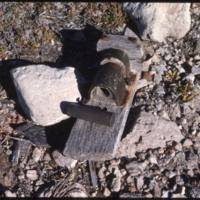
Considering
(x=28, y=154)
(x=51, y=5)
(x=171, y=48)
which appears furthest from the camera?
(x=51, y=5)

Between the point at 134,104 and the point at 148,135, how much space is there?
0.58m

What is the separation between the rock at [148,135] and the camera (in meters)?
6.34

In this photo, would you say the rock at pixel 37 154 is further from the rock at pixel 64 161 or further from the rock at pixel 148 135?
the rock at pixel 148 135

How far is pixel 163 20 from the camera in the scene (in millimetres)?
7492

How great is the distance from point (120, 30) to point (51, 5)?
1.18m

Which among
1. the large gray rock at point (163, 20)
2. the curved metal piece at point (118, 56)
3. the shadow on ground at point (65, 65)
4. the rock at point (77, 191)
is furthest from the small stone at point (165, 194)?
the large gray rock at point (163, 20)

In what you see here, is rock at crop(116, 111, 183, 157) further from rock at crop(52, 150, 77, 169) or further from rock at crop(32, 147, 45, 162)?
rock at crop(32, 147, 45, 162)

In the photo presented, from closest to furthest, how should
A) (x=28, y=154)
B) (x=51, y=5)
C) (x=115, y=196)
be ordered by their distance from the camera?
(x=115, y=196) → (x=28, y=154) → (x=51, y=5)

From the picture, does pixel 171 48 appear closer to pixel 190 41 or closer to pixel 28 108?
pixel 190 41

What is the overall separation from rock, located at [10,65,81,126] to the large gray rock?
1.45m

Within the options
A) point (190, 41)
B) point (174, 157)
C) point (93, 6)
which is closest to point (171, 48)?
point (190, 41)

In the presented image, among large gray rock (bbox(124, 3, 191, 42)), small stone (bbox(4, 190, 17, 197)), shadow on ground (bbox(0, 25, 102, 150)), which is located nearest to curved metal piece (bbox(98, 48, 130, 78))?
shadow on ground (bbox(0, 25, 102, 150))

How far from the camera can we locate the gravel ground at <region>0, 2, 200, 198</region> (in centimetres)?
612

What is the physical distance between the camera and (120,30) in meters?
7.62
